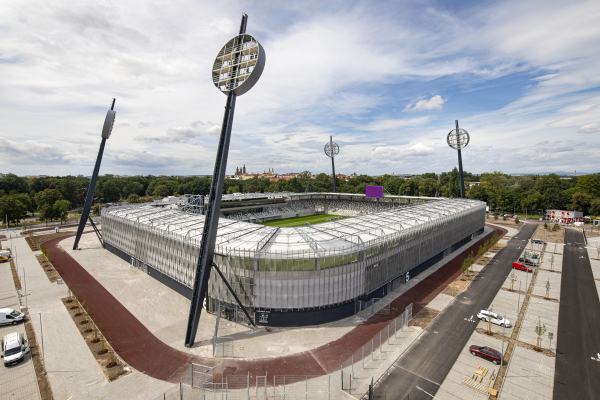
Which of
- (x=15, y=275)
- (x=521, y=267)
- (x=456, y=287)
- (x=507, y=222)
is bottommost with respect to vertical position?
(x=456, y=287)

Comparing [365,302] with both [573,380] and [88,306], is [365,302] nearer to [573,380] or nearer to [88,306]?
[573,380]

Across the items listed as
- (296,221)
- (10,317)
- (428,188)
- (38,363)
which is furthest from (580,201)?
(10,317)

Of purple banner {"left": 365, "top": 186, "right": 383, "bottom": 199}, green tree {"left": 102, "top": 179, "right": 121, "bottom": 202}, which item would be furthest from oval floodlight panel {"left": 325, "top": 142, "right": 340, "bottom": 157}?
green tree {"left": 102, "top": 179, "right": 121, "bottom": 202}

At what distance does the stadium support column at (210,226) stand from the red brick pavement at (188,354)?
10.1ft

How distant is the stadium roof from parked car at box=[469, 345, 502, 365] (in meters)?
14.5

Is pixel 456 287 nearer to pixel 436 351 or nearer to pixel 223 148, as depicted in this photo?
pixel 436 351

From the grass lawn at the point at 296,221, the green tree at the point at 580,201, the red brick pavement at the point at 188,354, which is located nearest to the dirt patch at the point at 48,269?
the red brick pavement at the point at 188,354

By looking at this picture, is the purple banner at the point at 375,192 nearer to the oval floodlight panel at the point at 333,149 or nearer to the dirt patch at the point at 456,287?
the oval floodlight panel at the point at 333,149

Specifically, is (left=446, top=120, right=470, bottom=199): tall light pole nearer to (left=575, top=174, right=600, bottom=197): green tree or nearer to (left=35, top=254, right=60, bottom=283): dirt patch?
(left=575, top=174, right=600, bottom=197): green tree

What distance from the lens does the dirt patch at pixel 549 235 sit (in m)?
71.4

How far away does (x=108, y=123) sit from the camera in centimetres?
5841

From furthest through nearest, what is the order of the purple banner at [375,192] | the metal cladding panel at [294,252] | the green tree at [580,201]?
the purple banner at [375,192] → the green tree at [580,201] → the metal cladding panel at [294,252]

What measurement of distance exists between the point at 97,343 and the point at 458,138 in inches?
3788

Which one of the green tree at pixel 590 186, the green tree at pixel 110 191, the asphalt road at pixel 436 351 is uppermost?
the green tree at pixel 110 191
